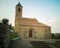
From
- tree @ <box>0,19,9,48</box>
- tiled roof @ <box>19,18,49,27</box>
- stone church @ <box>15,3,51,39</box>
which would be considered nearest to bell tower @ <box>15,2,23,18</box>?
tiled roof @ <box>19,18,49,27</box>

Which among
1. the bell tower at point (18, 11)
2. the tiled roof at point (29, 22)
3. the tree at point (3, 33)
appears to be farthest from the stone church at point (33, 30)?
the tree at point (3, 33)

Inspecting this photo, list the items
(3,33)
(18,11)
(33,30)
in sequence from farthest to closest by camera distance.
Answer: (18,11)
(33,30)
(3,33)

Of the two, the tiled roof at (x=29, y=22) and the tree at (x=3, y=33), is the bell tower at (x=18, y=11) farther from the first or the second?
the tree at (x=3, y=33)

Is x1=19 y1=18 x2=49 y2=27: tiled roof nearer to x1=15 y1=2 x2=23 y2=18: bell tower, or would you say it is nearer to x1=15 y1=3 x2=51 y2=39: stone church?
x1=15 y1=3 x2=51 y2=39: stone church

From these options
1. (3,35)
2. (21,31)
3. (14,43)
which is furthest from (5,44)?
(21,31)

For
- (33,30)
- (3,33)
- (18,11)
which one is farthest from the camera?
(18,11)

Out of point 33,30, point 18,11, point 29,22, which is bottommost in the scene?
point 33,30

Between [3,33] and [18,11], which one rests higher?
[18,11]

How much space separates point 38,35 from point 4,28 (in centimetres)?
2124

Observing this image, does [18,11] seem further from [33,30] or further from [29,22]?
[33,30]

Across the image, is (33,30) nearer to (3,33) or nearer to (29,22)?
(29,22)

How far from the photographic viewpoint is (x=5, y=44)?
5.01m

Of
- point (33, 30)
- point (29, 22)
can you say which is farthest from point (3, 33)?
point (29, 22)

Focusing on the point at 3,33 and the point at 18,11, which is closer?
the point at 3,33
